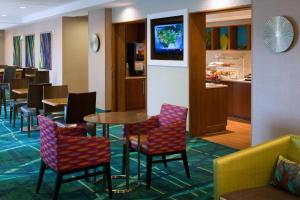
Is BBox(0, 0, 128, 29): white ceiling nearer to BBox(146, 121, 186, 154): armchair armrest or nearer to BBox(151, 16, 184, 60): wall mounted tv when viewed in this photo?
BBox(151, 16, 184, 60): wall mounted tv

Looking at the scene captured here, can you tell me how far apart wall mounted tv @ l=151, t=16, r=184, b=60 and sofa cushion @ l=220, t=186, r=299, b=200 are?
4046mm

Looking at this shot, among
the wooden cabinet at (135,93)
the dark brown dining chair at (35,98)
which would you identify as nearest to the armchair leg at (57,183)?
the dark brown dining chair at (35,98)

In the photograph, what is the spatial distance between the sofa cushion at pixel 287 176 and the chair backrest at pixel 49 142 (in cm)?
191

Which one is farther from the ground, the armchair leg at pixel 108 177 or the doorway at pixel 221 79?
the doorway at pixel 221 79

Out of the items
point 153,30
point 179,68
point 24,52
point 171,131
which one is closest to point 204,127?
point 179,68

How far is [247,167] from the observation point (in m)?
2.99

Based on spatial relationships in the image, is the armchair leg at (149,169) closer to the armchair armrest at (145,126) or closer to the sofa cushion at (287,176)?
the armchair armrest at (145,126)

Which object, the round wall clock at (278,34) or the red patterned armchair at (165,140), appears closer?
the red patterned armchair at (165,140)

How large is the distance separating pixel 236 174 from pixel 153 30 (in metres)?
4.94

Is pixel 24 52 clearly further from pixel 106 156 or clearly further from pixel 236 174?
pixel 236 174

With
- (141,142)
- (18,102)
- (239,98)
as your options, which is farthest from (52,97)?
(239,98)

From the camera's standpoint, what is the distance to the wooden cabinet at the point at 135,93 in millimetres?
9328

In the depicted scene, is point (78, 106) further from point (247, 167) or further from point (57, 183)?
point (247, 167)

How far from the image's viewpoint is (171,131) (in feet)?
13.6
